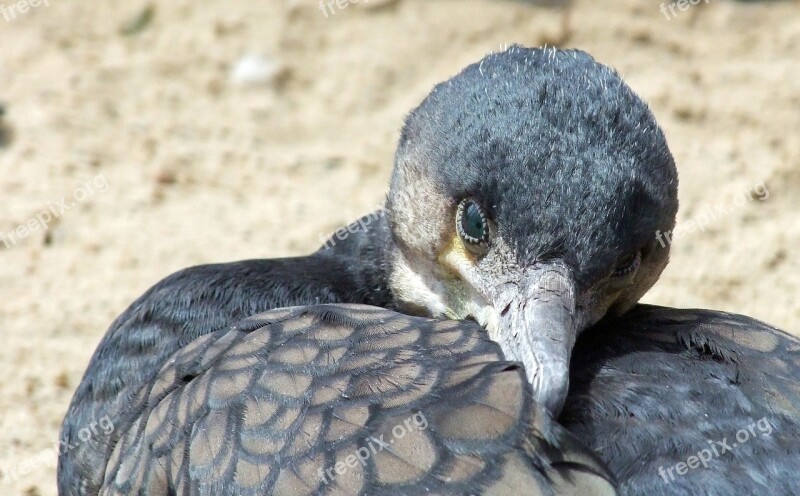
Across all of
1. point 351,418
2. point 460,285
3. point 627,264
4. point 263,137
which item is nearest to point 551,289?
point 627,264

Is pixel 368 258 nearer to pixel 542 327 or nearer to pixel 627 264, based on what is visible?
pixel 627 264

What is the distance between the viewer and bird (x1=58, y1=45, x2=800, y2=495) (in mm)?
2309

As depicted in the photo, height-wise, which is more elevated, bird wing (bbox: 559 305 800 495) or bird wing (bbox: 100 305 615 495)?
bird wing (bbox: 100 305 615 495)

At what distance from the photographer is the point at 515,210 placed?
264 centimetres

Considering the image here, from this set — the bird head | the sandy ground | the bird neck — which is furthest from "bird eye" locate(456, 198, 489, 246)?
the sandy ground

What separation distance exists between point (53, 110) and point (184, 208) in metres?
1.08

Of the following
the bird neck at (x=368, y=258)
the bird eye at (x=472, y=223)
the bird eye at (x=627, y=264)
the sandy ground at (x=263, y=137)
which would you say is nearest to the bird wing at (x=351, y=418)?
the bird eye at (x=472, y=223)

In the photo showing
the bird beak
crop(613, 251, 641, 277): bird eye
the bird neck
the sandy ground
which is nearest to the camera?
the bird beak

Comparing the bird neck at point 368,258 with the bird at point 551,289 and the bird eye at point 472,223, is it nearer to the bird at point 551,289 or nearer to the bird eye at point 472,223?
the bird at point 551,289

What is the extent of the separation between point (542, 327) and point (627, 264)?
42cm

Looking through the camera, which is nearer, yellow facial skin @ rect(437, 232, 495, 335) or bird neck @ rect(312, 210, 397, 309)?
yellow facial skin @ rect(437, 232, 495, 335)

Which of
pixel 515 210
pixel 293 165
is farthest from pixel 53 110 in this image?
pixel 515 210

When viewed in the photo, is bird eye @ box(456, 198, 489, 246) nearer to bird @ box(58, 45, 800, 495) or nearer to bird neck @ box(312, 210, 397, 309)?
bird @ box(58, 45, 800, 495)

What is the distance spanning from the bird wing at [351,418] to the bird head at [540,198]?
0.58 feet
